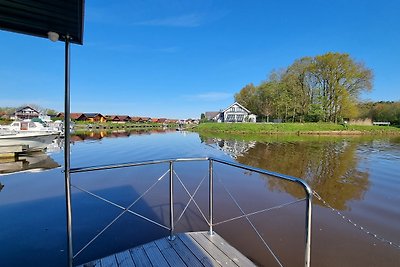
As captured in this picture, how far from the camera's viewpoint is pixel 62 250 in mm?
3295

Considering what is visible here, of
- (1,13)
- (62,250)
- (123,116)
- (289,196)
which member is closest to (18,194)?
(62,250)

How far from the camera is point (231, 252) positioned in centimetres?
273

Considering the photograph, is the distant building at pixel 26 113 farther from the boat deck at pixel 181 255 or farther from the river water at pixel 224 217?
the boat deck at pixel 181 255

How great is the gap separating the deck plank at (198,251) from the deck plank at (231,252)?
222 mm

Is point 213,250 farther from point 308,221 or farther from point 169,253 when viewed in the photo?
point 308,221

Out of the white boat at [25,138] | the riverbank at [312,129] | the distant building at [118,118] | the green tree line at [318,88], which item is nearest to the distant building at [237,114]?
the green tree line at [318,88]

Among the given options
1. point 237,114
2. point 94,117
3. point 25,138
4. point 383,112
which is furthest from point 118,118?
point 383,112

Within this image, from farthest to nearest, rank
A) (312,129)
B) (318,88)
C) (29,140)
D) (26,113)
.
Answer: (26,113) < (318,88) < (312,129) < (29,140)

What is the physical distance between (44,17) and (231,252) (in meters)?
3.23

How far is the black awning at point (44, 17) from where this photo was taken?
2004mm

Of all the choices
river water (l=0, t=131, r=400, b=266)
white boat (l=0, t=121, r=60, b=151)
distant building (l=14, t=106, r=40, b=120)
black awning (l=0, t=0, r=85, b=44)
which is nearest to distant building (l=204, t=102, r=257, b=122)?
white boat (l=0, t=121, r=60, b=151)

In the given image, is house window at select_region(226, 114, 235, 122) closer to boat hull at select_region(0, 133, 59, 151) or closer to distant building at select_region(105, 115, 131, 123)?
boat hull at select_region(0, 133, 59, 151)

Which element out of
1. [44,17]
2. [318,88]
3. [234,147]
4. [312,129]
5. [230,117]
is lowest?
[234,147]

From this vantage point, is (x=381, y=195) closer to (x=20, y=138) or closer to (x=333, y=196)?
(x=333, y=196)
